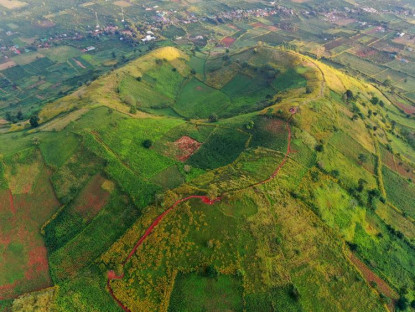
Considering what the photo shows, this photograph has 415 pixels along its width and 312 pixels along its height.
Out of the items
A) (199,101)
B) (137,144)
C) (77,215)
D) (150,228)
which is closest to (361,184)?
(150,228)

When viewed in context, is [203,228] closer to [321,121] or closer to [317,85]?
[321,121]

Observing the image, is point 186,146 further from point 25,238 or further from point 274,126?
point 25,238

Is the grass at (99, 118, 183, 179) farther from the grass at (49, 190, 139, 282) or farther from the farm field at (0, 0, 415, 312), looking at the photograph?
the grass at (49, 190, 139, 282)

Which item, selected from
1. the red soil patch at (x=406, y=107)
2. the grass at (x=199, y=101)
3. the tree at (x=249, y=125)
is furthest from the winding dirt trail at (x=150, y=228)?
the red soil patch at (x=406, y=107)

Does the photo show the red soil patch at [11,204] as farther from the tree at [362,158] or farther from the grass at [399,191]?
the grass at [399,191]

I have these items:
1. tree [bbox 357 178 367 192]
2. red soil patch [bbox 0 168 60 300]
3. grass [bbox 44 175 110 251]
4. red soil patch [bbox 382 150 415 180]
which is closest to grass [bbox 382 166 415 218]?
red soil patch [bbox 382 150 415 180]

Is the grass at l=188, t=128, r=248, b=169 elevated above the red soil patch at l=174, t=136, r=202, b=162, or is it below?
above

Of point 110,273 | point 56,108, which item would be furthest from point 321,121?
point 56,108
